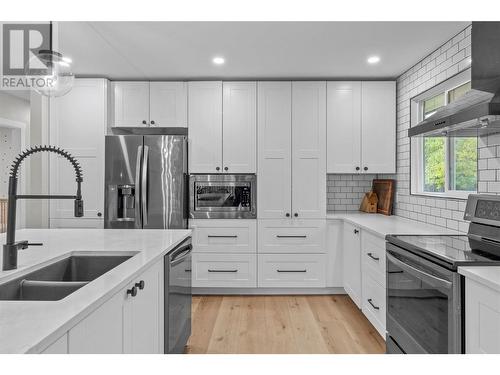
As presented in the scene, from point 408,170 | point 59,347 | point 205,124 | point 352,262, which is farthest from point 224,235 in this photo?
point 59,347

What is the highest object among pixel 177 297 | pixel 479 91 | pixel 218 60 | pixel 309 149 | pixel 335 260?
pixel 218 60

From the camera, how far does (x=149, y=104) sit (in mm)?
3893

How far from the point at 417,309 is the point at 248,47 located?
7.89 feet

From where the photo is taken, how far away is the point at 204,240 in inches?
150

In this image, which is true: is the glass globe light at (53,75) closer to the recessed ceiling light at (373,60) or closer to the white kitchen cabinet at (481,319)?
the white kitchen cabinet at (481,319)

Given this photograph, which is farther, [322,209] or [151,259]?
[322,209]

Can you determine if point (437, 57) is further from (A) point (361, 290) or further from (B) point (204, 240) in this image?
(B) point (204, 240)

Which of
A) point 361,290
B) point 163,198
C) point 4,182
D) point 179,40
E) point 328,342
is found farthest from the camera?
point 4,182

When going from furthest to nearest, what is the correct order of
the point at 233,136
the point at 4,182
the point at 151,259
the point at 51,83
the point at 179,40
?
the point at 4,182 < the point at 233,136 < the point at 179,40 < the point at 51,83 < the point at 151,259

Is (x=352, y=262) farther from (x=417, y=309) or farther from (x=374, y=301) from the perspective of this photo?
(x=417, y=309)

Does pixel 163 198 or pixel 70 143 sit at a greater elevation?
pixel 70 143

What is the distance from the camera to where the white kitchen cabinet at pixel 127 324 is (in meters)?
1.00

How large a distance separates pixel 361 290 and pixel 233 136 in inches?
81.0

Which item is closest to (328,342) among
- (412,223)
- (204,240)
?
(412,223)
